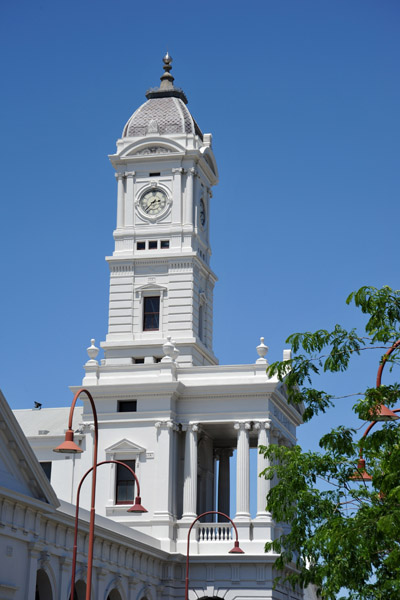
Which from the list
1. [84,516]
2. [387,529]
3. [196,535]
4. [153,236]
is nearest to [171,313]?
[153,236]

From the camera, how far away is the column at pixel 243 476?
59844 mm

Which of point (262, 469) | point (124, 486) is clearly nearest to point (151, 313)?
point (124, 486)

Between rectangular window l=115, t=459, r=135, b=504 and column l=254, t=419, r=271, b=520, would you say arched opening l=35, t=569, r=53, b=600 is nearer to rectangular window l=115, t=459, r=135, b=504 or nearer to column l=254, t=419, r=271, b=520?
rectangular window l=115, t=459, r=135, b=504

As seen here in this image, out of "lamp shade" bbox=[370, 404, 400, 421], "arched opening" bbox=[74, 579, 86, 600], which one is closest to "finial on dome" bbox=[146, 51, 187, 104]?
"arched opening" bbox=[74, 579, 86, 600]

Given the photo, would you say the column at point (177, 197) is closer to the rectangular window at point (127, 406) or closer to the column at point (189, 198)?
the column at point (189, 198)

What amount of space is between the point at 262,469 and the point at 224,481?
1174cm

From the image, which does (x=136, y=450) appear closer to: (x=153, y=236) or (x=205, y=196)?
(x=153, y=236)

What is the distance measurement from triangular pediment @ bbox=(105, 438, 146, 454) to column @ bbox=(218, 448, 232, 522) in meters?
11.2

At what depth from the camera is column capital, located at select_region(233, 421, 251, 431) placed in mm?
60981

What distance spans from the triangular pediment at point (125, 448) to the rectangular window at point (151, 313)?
29.2 ft

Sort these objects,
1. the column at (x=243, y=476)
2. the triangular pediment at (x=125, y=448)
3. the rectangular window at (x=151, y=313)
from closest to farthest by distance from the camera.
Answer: the column at (x=243, y=476) → the triangular pediment at (x=125, y=448) → the rectangular window at (x=151, y=313)

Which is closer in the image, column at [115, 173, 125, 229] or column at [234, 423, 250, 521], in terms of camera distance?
column at [234, 423, 250, 521]

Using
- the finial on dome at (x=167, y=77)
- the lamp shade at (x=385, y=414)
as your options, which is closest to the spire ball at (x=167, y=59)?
the finial on dome at (x=167, y=77)

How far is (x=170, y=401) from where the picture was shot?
61.1 meters
